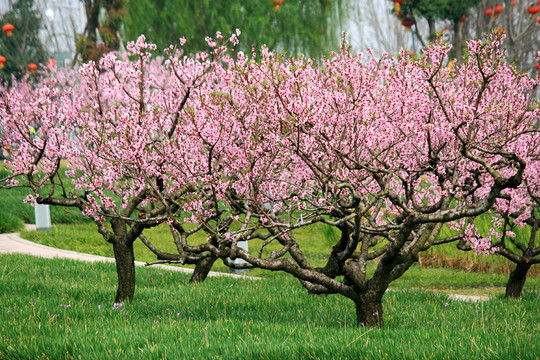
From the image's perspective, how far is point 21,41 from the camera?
35344 millimetres

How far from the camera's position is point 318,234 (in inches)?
674

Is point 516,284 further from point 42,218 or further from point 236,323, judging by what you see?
point 42,218

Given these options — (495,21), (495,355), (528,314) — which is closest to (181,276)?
(528,314)

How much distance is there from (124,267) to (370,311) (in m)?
3.34

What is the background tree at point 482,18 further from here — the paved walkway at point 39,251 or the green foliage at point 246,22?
the paved walkway at point 39,251

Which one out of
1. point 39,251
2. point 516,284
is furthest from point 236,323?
point 39,251

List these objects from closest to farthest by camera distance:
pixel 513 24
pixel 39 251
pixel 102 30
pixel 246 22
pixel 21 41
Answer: pixel 39 251, pixel 102 30, pixel 246 22, pixel 513 24, pixel 21 41

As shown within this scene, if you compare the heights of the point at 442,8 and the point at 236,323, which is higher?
the point at 442,8

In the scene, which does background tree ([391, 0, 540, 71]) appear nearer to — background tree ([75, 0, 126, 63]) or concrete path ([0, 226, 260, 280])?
background tree ([75, 0, 126, 63])

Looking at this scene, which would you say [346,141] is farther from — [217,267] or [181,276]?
[217,267]

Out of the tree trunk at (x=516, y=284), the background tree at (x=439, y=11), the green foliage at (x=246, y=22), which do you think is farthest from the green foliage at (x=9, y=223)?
the background tree at (x=439, y=11)

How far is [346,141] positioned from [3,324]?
4464 mm

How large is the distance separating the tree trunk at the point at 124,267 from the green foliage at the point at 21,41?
98.0 ft

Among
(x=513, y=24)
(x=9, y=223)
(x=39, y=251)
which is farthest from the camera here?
(x=513, y=24)
